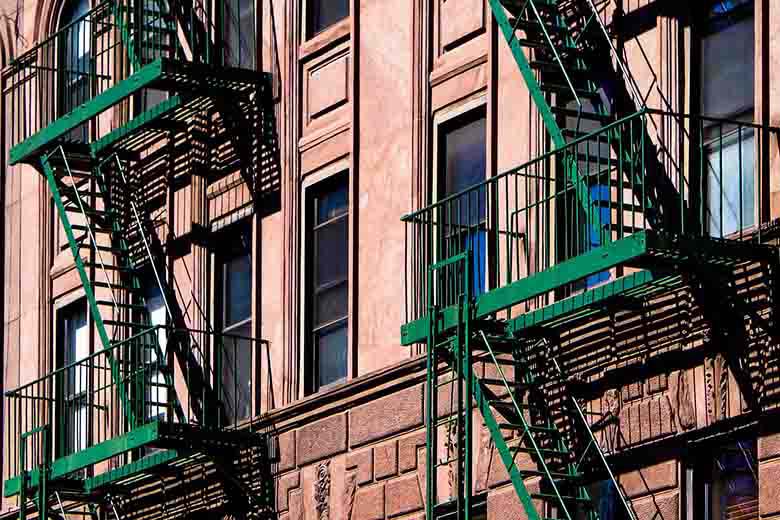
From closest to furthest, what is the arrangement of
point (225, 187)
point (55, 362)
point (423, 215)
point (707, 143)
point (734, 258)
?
point (734, 258), point (707, 143), point (423, 215), point (225, 187), point (55, 362)

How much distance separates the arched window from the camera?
36.5m

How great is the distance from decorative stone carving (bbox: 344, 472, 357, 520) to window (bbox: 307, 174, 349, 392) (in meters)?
1.25

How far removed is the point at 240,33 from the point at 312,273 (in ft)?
11.9

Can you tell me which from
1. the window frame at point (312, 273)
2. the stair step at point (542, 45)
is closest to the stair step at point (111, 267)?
the window frame at point (312, 273)

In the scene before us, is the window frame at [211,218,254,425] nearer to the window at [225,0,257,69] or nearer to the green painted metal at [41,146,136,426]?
the green painted metal at [41,146,136,426]

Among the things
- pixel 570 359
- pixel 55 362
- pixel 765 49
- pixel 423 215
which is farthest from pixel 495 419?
pixel 55 362

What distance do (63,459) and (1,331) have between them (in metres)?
5.82

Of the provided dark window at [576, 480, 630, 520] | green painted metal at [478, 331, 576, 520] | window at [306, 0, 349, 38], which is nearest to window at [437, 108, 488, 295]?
green painted metal at [478, 331, 576, 520]

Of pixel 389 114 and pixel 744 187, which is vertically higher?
pixel 389 114

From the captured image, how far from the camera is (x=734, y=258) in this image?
23234 millimetres

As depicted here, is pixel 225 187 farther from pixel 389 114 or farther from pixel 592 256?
pixel 592 256

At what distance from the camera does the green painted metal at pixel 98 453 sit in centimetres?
3041

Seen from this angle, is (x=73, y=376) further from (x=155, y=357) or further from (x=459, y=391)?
(x=459, y=391)

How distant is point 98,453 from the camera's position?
3173 centimetres
